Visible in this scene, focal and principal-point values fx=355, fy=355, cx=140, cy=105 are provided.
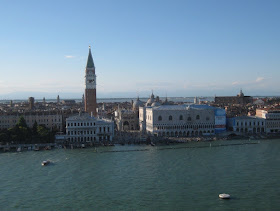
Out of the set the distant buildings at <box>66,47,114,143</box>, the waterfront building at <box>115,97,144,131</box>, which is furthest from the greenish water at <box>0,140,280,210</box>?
the waterfront building at <box>115,97,144,131</box>

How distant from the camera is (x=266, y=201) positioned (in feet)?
36.6

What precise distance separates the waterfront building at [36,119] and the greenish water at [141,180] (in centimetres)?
720

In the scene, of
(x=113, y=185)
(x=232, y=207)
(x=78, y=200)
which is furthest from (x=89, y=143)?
(x=232, y=207)

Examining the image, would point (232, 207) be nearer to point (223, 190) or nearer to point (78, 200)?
point (223, 190)

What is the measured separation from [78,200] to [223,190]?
497 centimetres

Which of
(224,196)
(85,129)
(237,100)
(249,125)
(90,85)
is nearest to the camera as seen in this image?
(224,196)

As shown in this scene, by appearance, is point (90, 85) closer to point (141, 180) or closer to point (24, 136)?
point (24, 136)

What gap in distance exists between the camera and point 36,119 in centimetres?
2698

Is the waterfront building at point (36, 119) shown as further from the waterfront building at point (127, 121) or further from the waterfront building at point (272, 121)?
the waterfront building at point (272, 121)

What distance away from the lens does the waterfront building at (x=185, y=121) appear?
1069 inches

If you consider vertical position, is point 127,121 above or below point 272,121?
below

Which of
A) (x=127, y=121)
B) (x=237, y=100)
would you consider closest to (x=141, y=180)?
(x=127, y=121)

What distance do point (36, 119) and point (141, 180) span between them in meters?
15.5

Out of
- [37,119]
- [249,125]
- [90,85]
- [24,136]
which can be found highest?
[90,85]
